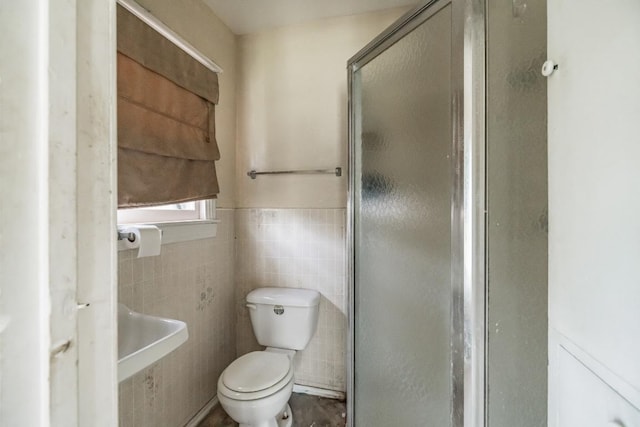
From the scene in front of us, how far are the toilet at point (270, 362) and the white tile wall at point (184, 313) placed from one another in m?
0.26

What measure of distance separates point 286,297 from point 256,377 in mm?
436

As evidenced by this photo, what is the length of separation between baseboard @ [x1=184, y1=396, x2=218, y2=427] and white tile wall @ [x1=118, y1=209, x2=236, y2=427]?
3cm

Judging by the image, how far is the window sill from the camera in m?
1.22

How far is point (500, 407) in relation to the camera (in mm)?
723

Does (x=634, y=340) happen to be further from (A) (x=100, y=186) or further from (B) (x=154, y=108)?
(B) (x=154, y=108)

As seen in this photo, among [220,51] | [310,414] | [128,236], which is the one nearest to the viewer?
[128,236]

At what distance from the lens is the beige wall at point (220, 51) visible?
134cm

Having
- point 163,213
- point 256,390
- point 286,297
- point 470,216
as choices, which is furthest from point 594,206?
point 163,213

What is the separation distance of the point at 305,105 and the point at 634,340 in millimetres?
1702

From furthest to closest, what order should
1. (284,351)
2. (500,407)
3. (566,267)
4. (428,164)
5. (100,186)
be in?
(284,351) → (428,164) → (500,407) → (566,267) → (100,186)

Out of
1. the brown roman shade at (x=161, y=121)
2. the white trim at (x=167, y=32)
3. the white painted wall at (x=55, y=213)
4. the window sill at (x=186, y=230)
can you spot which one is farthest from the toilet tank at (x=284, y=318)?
the white trim at (x=167, y=32)

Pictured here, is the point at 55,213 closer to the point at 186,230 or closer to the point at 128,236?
the point at 128,236

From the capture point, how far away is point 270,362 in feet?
4.37

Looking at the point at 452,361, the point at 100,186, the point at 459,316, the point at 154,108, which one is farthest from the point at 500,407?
the point at 154,108
